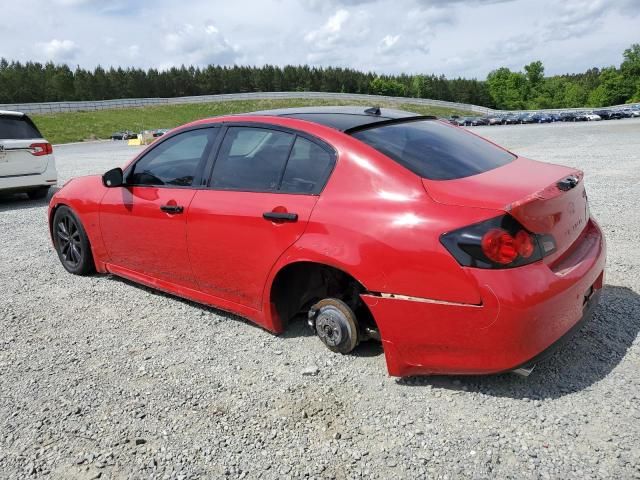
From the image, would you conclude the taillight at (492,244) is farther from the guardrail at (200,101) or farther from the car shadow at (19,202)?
the guardrail at (200,101)

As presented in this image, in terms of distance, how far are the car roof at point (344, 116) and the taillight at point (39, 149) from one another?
7.16 metres

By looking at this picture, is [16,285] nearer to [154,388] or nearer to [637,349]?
[154,388]

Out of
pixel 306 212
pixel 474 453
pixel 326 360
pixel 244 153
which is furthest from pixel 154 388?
pixel 474 453

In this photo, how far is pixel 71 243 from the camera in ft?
16.6

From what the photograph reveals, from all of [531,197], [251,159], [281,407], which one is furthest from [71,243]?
[531,197]

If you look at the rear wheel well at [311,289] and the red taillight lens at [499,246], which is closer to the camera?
the red taillight lens at [499,246]

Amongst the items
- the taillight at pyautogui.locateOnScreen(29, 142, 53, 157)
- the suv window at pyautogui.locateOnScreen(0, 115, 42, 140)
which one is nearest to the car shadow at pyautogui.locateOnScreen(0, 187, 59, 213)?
the taillight at pyautogui.locateOnScreen(29, 142, 53, 157)

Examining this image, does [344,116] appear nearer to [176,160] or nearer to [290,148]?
[290,148]

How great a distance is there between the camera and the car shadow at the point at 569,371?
2738mm

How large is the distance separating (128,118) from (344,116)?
72511 millimetres

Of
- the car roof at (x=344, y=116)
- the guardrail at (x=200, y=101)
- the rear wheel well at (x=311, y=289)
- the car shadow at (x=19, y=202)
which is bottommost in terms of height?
the guardrail at (x=200, y=101)

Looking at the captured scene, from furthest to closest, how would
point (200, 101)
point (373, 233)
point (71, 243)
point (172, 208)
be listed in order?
point (200, 101) < point (71, 243) < point (172, 208) < point (373, 233)

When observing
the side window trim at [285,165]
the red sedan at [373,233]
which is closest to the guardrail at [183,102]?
the red sedan at [373,233]

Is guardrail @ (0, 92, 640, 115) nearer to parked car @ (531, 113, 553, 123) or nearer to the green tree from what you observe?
the green tree
